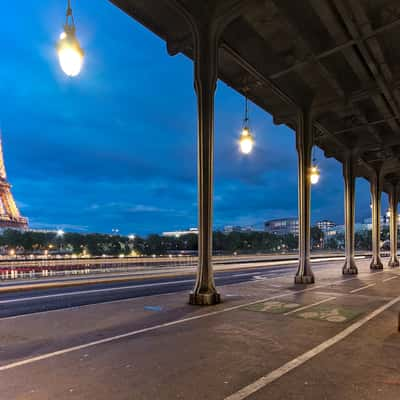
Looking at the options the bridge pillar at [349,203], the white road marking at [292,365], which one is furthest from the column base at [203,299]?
the bridge pillar at [349,203]

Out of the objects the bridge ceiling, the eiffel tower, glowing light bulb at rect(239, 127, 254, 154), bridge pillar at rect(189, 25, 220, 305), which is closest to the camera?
the bridge ceiling

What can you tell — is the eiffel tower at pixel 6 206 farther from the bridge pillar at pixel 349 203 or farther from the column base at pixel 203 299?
the column base at pixel 203 299

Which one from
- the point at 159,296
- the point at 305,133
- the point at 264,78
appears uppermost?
the point at 264,78

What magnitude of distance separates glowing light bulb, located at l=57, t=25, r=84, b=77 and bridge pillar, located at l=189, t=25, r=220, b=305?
15.3 ft

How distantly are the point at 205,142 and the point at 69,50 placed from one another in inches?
192

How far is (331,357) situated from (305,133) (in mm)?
11990

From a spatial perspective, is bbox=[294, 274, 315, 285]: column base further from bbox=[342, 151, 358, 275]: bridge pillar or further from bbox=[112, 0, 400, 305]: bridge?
bbox=[342, 151, 358, 275]: bridge pillar

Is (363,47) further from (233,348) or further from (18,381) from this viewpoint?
(18,381)

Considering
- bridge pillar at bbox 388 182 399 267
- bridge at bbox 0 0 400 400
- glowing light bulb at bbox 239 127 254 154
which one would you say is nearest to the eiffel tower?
bridge at bbox 0 0 400 400

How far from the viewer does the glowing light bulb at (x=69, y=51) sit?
205 inches

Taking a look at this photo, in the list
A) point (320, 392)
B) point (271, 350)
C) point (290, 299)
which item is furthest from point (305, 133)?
point (320, 392)

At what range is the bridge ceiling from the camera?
917 cm

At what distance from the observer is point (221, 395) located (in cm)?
363

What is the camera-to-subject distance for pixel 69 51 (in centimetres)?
521
